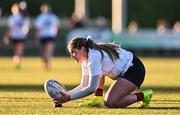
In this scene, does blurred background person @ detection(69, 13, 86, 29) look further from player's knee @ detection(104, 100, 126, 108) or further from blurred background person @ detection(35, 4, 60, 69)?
player's knee @ detection(104, 100, 126, 108)

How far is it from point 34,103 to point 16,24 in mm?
17181

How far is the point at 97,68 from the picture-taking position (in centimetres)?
1361

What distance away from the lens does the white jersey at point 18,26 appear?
104ft

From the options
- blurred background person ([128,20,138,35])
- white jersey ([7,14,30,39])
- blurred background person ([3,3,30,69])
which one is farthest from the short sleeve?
blurred background person ([128,20,138,35])

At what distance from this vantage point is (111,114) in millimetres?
12883

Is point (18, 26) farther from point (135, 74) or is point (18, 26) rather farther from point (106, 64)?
point (106, 64)

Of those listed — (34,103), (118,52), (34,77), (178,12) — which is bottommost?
(178,12)

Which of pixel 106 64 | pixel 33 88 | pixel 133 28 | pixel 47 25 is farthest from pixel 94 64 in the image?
pixel 133 28

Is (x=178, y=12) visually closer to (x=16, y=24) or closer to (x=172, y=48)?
(x=172, y=48)

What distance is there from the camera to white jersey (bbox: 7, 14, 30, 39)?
31697mm

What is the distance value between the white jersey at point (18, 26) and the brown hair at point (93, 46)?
17.8 meters

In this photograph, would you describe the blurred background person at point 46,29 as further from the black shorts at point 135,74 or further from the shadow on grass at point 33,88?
the black shorts at point 135,74

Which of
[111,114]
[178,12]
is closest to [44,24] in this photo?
[111,114]

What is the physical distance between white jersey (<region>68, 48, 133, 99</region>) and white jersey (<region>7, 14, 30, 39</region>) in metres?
17.6
